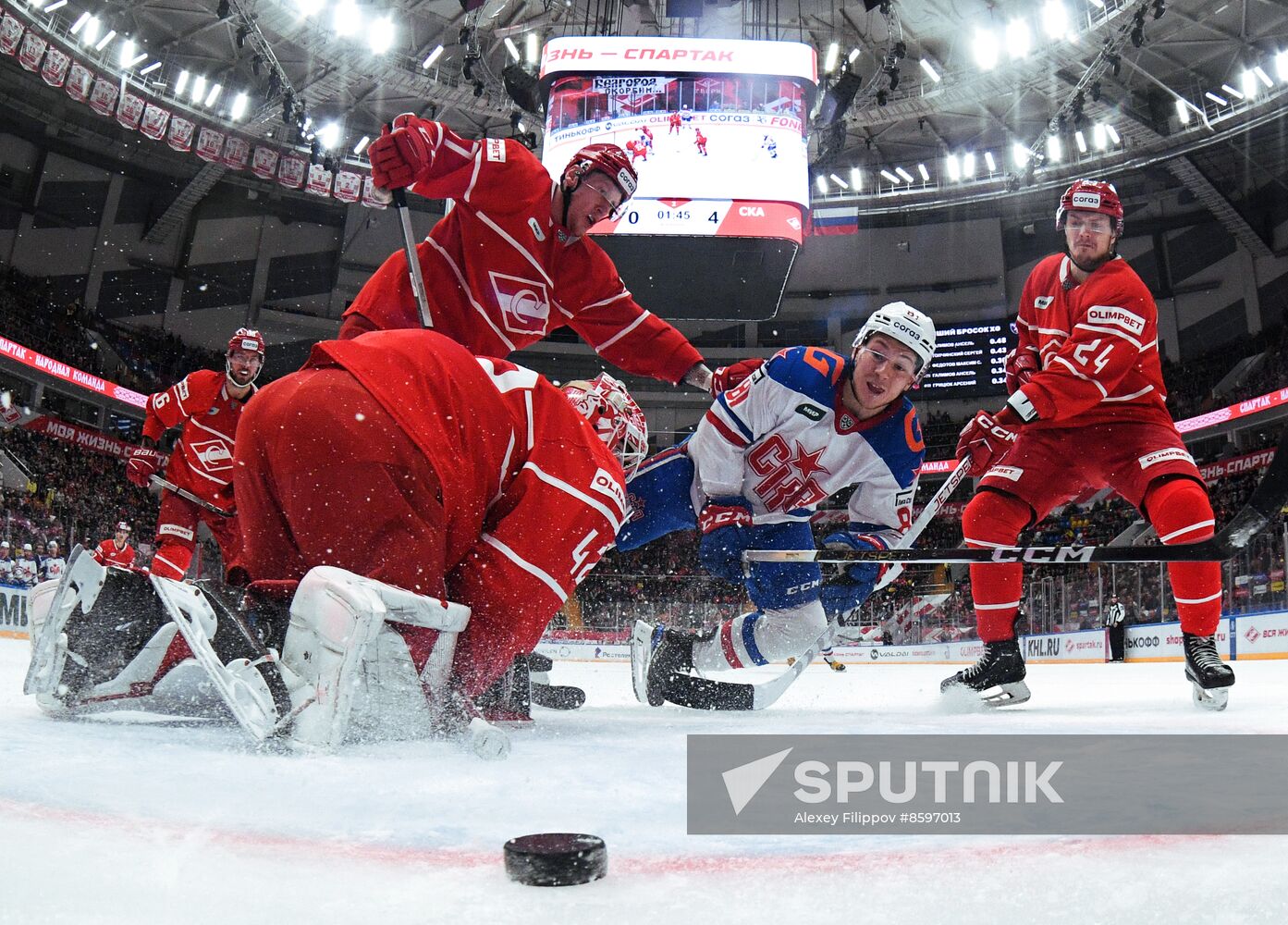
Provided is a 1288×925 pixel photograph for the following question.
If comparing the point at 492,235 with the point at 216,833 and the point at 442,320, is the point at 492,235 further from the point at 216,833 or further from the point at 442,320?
the point at 216,833

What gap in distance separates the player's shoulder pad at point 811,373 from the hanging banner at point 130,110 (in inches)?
583

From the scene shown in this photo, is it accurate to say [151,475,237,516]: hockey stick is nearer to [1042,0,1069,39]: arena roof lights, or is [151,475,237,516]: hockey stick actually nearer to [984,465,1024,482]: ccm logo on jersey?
[984,465,1024,482]: ccm logo on jersey

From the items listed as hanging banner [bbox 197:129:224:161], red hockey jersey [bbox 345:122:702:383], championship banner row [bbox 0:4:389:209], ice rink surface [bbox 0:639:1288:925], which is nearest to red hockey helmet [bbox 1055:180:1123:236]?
red hockey jersey [bbox 345:122:702:383]

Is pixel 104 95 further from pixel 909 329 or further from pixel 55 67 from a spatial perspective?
pixel 909 329

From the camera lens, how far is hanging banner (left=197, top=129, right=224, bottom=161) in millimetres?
15945

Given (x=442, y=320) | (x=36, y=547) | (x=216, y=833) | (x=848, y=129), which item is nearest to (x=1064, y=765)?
(x=216, y=833)

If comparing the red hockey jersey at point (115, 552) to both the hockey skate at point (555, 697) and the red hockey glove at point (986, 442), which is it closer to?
the hockey skate at point (555, 697)

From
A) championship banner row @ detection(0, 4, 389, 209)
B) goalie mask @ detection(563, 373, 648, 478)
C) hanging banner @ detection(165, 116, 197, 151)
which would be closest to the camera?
goalie mask @ detection(563, 373, 648, 478)

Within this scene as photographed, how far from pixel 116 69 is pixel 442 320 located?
14622 millimetres

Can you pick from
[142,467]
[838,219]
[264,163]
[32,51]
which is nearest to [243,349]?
[142,467]

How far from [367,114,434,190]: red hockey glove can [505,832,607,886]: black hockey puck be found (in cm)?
226

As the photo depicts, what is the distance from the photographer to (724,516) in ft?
10.0

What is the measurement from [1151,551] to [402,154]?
7.05ft

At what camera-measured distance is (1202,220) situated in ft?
62.7
